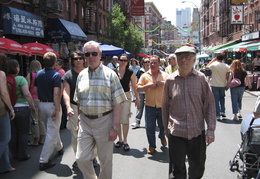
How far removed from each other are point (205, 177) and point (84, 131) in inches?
84.4

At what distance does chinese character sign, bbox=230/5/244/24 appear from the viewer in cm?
2723

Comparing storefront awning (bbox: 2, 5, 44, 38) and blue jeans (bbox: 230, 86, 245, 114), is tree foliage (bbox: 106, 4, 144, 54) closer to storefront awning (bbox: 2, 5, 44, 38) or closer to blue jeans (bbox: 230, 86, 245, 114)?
storefront awning (bbox: 2, 5, 44, 38)

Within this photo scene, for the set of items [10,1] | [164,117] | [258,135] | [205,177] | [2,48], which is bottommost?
[205,177]

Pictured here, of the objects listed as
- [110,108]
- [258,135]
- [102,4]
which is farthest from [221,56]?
[102,4]

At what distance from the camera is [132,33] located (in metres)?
34.0

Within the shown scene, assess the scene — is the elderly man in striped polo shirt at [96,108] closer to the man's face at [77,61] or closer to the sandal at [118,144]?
the man's face at [77,61]

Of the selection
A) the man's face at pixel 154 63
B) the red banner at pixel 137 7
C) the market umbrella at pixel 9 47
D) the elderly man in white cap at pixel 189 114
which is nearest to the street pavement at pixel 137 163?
the elderly man in white cap at pixel 189 114

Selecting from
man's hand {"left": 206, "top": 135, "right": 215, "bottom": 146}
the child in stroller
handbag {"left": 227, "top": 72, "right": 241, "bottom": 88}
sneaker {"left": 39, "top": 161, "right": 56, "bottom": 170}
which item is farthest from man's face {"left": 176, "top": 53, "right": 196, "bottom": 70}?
handbag {"left": 227, "top": 72, "right": 241, "bottom": 88}

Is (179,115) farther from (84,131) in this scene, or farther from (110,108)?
(84,131)

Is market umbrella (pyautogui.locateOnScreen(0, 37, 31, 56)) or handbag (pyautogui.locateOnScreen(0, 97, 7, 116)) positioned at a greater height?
market umbrella (pyautogui.locateOnScreen(0, 37, 31, 56))

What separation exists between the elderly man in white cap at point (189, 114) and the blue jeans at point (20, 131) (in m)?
3.07

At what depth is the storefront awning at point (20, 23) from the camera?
13.9 meters

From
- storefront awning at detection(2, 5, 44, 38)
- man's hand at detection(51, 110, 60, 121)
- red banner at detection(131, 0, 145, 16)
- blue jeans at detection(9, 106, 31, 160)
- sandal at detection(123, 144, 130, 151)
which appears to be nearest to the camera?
man's hand at detection(51, 110, 60, 121)

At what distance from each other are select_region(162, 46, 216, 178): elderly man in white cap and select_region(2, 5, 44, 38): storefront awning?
1226 cm
